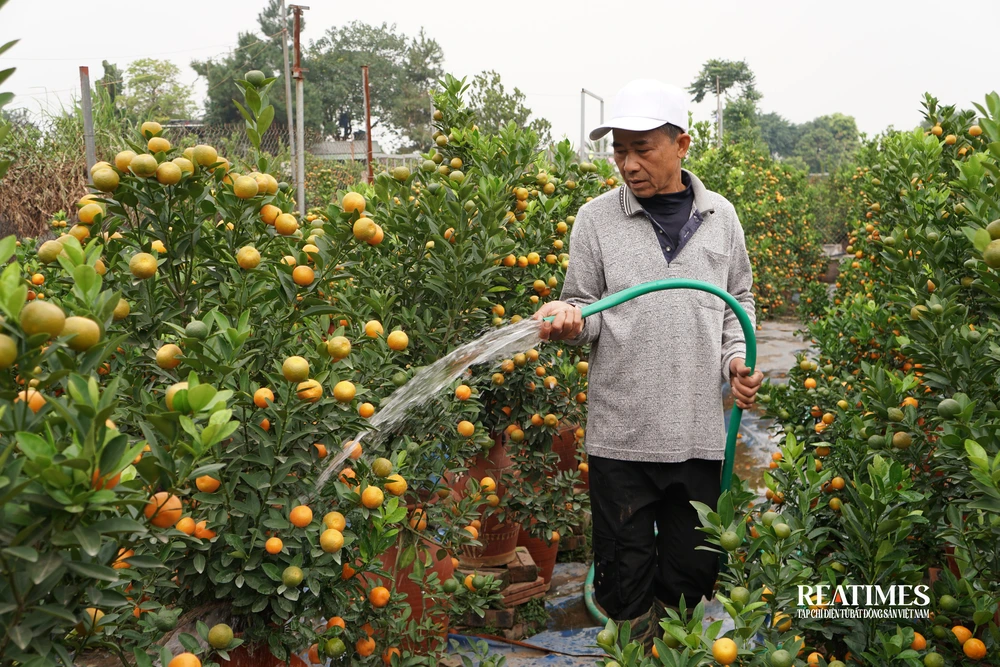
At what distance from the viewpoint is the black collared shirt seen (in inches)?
92.3

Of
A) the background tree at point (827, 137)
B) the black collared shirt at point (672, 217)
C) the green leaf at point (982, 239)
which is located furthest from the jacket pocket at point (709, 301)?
the background tree at point (827, 137)

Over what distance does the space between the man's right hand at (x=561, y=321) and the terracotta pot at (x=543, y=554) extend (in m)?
1.63

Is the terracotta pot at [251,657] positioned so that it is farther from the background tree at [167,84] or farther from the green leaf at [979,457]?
the background tree at [167,84]

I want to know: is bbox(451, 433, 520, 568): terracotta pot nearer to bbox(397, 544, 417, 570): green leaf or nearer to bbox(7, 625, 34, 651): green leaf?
bbox(397, 544, 417, 570): green leaf

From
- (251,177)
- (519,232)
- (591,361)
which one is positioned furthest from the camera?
(519,232)

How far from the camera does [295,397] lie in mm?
1567

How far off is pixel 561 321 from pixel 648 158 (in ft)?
1.78

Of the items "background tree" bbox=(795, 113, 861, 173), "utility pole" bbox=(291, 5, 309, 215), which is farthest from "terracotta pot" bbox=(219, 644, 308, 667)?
"background tree" bbox=(795, 113, 861, 173)

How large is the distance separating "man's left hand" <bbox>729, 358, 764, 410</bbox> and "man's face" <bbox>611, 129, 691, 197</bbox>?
0.56 meters

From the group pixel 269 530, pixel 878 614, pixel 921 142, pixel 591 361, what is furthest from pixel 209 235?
pixel 921 142

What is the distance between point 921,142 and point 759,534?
2.46 meters

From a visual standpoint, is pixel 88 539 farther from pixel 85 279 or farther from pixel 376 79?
pixel 376 79

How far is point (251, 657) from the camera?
1.63 meters

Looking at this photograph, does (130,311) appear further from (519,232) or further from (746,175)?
(746,175)
